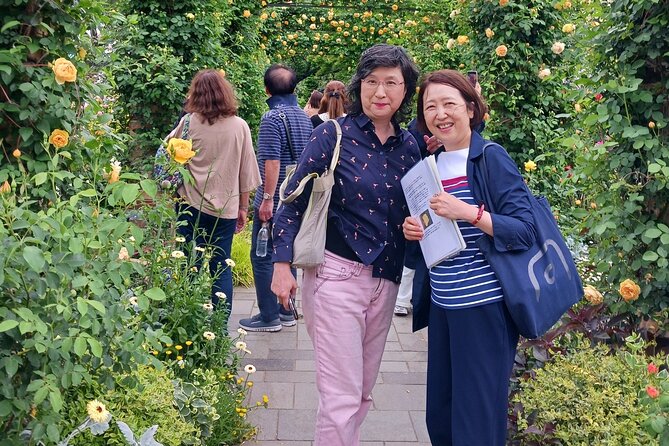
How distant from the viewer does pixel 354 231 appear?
2.76 m

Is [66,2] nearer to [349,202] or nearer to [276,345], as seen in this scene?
[349,202]

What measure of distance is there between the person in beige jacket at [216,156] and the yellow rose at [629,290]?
2.36m

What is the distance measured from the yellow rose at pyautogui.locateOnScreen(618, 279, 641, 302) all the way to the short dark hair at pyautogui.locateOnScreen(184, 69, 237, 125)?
2.59 metres

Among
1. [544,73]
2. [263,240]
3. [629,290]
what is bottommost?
[263,240]

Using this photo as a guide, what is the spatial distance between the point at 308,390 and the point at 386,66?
7.23ft

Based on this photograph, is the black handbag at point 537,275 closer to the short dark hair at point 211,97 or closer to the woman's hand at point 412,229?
the woman's hand at point 412,229

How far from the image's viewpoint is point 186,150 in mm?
2807

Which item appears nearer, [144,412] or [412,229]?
[144,412]

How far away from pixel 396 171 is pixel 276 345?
2.55 meters

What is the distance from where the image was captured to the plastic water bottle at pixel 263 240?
4.97 m

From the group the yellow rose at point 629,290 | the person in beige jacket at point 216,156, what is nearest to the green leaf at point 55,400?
the yellow rose at point 629,290

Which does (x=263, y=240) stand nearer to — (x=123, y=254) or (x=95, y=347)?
(x=123, y=254)

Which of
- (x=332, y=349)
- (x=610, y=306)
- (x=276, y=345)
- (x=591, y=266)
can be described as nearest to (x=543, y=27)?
(x=591, y=266)

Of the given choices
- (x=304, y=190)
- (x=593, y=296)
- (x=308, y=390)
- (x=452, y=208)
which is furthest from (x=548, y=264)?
(x=308, y=390)
